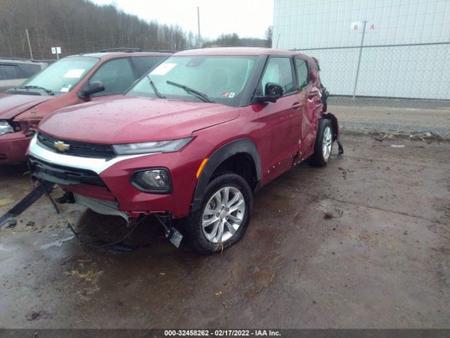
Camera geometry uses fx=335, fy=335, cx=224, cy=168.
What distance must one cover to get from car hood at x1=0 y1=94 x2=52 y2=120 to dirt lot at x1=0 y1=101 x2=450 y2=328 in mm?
1238

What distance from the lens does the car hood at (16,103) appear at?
4461mm

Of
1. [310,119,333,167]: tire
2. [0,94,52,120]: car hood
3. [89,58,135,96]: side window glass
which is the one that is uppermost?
[89,58,135,96]: side window glass

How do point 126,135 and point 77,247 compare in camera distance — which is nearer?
point 126,135

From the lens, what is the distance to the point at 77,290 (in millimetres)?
2633

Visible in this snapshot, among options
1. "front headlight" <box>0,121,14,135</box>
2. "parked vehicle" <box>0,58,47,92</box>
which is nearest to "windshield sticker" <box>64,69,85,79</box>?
"front headlight" <box>0,121,14,135</box>

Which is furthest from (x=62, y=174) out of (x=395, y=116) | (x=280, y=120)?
(x=395, y=116)

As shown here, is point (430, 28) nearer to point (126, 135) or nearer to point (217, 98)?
point (217, 98)

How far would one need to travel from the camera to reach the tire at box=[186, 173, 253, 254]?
2799 mm

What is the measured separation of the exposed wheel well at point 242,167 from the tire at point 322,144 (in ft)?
7.22

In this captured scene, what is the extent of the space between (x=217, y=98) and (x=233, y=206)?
108cm

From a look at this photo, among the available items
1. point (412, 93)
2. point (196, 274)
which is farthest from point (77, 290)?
point (412, 93)

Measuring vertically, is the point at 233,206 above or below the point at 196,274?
above

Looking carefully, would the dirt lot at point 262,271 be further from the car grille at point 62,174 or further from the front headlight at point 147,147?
the front headlight at point 147,147

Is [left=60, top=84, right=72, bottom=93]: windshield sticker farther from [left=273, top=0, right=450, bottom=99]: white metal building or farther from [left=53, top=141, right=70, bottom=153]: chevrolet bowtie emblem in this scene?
[left=273, top=0, right=450, bottom=99]: white metal building
